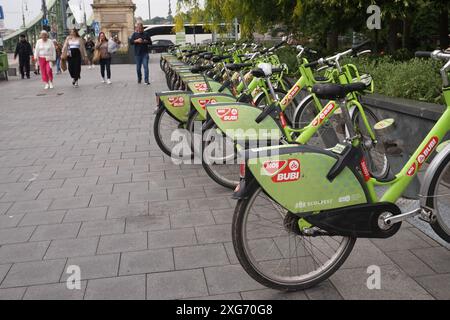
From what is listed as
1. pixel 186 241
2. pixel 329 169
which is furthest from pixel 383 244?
pixel 186 241

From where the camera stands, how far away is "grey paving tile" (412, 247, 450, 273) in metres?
3.28

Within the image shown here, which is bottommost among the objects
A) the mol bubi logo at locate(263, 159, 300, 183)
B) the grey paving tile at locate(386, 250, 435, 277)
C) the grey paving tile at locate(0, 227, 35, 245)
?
the grey paving tile at locate(386, 250, 435, 277)

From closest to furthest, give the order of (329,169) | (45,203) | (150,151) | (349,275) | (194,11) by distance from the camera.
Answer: (329,169) < (349,275) < (45,203) < (150,151) < (194,11)

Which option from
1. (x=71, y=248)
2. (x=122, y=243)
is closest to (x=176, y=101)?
(x=122, y=243)

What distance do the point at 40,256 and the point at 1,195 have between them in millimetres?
1765

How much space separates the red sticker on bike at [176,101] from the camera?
592cm

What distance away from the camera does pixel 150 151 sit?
682cm

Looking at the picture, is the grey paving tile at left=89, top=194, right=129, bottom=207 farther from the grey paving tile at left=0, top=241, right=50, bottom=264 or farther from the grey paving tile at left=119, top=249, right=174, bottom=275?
the grey paving tile at left=119, top=249, right=174, bottom=275

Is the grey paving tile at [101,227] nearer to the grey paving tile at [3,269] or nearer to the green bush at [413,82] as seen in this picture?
the grey paving tile at [3,269]

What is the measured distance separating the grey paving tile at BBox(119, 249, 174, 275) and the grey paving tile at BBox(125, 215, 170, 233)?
45cm

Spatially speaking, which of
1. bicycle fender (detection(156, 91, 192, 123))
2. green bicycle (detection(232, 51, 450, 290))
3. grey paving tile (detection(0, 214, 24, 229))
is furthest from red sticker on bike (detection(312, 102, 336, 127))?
grey paving tile (detection(0, 214, 24, 229))

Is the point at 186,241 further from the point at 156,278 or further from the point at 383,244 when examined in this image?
the point at 383,244

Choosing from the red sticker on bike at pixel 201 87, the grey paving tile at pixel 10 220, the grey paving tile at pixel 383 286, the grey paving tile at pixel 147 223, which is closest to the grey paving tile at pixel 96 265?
the grey paving tile at pixel 147 223
